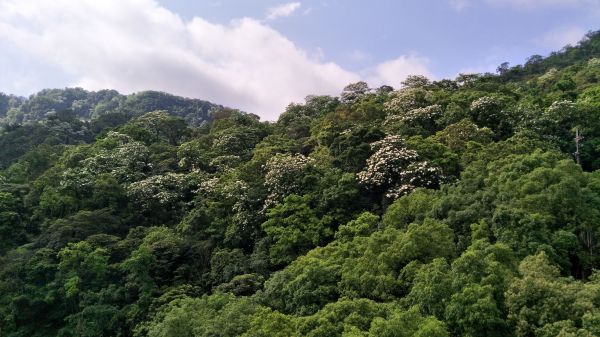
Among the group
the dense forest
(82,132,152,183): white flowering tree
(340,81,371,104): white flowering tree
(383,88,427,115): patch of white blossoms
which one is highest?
(340,81,371,104): white flowering tree

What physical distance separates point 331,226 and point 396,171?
5543 millimetres

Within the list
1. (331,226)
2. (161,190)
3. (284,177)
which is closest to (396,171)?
(331,226)

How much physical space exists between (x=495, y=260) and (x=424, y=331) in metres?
4.82

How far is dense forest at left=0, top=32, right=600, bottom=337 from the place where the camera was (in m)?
17.0

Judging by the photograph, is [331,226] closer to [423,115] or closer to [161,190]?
[423,115]

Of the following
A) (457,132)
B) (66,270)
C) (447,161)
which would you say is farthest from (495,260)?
(66,270)

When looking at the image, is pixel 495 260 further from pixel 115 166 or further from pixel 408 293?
pixel 115 166

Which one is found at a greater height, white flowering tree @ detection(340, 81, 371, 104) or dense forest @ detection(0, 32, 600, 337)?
white flowering tree @ detection(340, 81, 371, 104)

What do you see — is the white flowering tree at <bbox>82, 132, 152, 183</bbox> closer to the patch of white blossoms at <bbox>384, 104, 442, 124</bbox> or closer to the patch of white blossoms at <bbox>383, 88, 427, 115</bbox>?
the patch of white blossoms at <bbox>383, 88, 427, 115</bbox>

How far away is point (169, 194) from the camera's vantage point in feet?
126

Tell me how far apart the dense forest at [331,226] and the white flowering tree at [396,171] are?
0.13 m

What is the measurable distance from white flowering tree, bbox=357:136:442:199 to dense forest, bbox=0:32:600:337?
5.1 inches

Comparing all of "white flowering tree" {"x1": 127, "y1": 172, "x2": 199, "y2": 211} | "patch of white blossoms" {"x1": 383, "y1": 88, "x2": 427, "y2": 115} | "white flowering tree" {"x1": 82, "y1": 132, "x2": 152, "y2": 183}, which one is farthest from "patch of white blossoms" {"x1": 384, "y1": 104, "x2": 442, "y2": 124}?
"white flowering tree" {"x1": 82, "y1": 132, "x2": 152, "y2": 183}

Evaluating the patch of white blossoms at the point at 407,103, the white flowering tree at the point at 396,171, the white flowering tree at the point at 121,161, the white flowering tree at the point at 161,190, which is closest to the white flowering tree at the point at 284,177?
the white flowering tree at the point at 396,171
